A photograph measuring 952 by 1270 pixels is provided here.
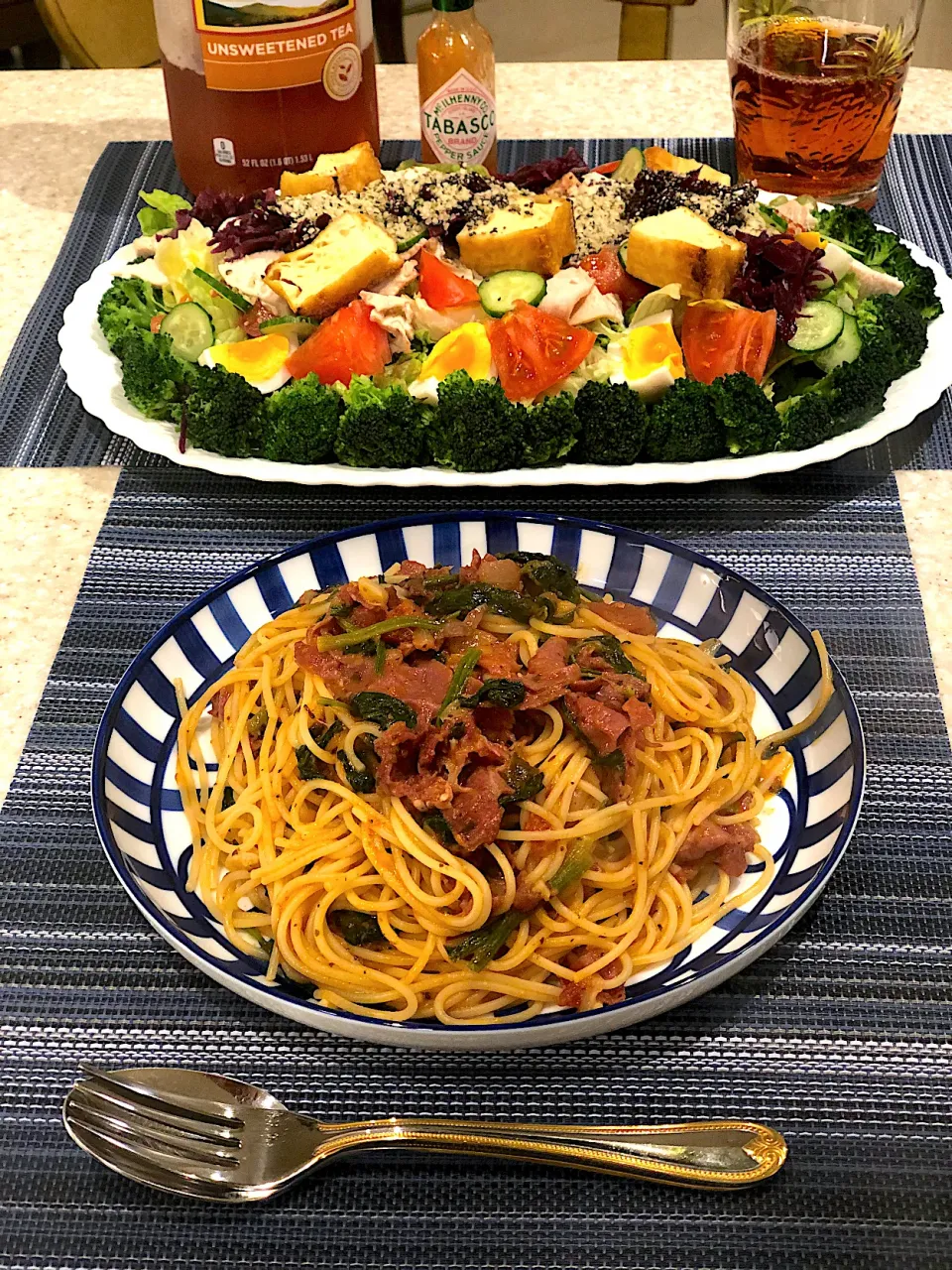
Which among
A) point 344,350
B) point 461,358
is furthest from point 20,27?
point 461,358

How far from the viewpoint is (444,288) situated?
93.4 inches

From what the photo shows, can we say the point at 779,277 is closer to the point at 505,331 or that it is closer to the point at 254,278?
the point at 505,331

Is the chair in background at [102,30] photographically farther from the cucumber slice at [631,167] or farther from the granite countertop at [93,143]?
the cucumber slice at [631,167]

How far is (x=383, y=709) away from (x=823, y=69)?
2.10 metres

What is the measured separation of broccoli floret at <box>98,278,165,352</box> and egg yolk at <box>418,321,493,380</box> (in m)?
0.62

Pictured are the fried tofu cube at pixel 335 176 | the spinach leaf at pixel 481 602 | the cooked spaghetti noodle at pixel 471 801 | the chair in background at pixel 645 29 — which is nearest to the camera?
the cooked spaghetti noodle at pixel 471 801

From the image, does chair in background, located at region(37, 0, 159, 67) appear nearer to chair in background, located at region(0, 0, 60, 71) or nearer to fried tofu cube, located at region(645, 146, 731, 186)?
chair in background, located at region(0, 0, 60, 71)

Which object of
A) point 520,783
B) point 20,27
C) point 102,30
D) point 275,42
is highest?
point 275,42

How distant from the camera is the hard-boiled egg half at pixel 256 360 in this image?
2.23 metres

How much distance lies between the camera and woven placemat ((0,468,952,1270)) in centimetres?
116

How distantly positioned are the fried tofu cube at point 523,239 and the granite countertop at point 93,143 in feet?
2.76

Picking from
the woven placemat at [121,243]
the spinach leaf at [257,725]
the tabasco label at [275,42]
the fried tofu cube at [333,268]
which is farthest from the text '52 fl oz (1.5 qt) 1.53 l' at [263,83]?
the spinach leaf at [257,725]

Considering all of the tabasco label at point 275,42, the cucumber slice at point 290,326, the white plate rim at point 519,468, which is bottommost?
the white plate rim at point 519,468

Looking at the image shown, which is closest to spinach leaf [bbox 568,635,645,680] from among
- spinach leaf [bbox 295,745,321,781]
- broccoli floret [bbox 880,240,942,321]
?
spinach leaf [bbox 295,745,321,781]
